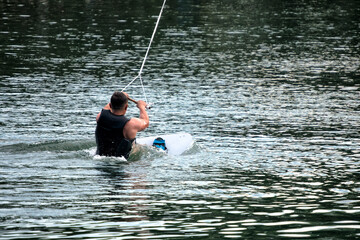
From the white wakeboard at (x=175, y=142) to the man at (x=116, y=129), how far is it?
1.55 metres

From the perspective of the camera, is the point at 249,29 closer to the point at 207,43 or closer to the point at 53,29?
the point at 207,43

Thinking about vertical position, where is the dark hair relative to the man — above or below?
above

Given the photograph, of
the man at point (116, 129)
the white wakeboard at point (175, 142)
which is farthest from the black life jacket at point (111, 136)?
the white wakeboard at point (175, 142)

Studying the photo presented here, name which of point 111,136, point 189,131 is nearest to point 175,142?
point 111,136

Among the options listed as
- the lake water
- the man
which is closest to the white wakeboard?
the lake water

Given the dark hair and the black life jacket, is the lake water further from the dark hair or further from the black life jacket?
the dark hair

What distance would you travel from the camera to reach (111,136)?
1647 centimetres

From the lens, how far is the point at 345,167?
1625 centimetres

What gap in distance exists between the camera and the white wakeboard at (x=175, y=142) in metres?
Result: 18.0

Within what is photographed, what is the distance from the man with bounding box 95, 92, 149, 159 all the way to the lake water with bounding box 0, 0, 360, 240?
0.28 m

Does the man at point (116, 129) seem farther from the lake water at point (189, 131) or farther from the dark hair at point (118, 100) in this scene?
the lake water at point (189, 131)

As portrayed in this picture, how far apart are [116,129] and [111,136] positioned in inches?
7.9

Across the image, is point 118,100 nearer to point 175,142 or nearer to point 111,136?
point 111,136

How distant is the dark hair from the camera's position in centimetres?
1599
